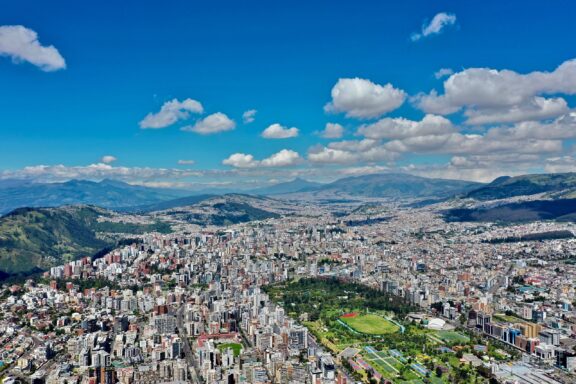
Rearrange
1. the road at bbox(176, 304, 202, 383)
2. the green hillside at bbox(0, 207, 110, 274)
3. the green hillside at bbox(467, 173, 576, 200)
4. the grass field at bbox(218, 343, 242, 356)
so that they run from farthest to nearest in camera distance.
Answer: the green hillside at bbox(467, 173, 576, 200) → the green hillside at bbox(0, 207, 110, 274) → the grass field at bbox(218, 343, 242, 356) → the road at bbox(176, 304, 202, 383)

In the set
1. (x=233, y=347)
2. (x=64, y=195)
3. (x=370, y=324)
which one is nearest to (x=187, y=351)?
(x=233, y=347)

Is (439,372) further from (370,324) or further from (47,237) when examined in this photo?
(47,237)

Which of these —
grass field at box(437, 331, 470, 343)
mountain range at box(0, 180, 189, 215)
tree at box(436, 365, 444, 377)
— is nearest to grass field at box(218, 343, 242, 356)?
tree at box(436, 365, 444, 377)

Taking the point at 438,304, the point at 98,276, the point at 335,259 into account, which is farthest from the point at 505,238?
the point at 98,276

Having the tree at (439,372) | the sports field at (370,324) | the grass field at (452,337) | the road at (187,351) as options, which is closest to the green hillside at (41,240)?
the road at (187,351)

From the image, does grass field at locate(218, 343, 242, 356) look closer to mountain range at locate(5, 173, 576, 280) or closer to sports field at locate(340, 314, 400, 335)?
sports field at locate(340, 314, 400, 335)

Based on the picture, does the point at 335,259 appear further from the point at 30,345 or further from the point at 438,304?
the point at 30,345

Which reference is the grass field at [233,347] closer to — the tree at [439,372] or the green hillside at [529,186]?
→ the tree at [439,372]

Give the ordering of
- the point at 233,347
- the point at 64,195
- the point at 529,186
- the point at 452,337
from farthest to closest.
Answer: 1. the point at 64,195
2. the point at 529,186
3. the point at 452,337
4. the point at 233,347

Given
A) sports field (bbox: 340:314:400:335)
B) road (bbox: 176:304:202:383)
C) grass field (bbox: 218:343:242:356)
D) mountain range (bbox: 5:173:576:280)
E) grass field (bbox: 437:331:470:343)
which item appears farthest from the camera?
mountain range (bbox: 5:173:576:280)
